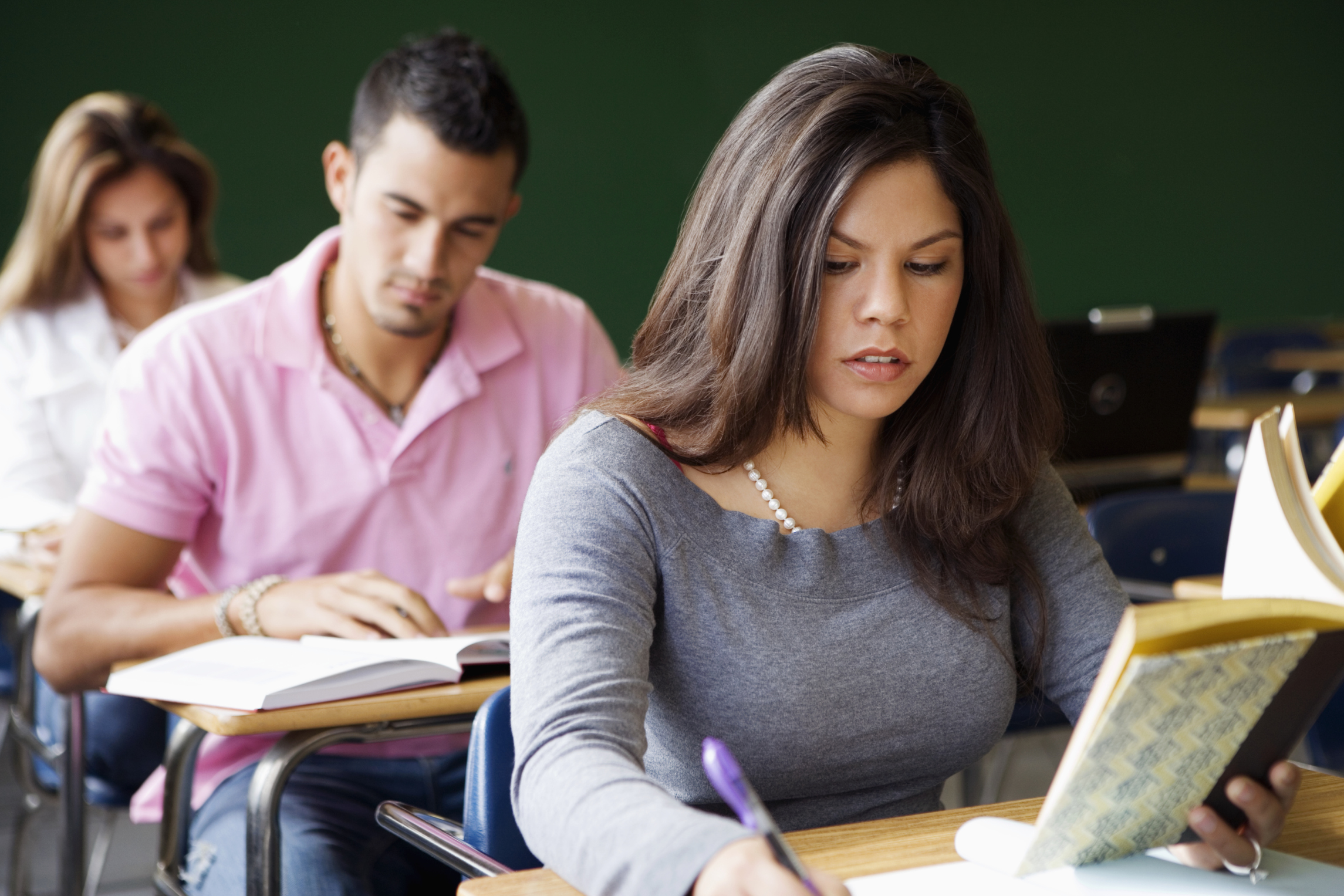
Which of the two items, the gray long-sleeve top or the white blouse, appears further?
the white blouse

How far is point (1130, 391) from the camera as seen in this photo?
2.79 meters

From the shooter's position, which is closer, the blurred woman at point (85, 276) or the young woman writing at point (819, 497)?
the young woman writing at point (819, 497)

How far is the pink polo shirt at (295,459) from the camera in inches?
70.1

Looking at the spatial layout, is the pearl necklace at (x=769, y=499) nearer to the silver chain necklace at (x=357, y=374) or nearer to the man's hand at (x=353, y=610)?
the man's hand at (x=353, y=610)

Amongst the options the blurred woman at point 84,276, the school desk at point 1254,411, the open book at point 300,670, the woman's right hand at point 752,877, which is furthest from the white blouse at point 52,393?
the school desk at point 1254,411

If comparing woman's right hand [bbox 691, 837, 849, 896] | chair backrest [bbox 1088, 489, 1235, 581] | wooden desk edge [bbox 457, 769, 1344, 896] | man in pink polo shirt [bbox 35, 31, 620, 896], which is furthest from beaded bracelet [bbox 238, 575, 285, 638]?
chair backrest [bbox 1088, 489, 1235, 581]

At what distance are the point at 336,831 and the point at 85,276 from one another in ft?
6.19

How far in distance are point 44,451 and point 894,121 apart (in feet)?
7.30

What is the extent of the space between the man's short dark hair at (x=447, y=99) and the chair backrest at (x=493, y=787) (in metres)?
0.99

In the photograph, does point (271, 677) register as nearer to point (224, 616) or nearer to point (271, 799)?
point (271, 799)

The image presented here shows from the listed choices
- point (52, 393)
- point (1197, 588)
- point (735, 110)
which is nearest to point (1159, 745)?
point (1197, 588)

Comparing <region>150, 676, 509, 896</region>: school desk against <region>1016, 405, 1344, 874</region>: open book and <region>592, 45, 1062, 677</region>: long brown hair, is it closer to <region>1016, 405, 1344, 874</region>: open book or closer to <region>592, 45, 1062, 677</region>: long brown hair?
<region>592, 45, 1062, 677</region>: long brown hair

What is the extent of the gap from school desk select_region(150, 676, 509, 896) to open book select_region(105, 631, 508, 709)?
0.04 ft

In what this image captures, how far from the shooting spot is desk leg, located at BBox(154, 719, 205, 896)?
1.50 metres
